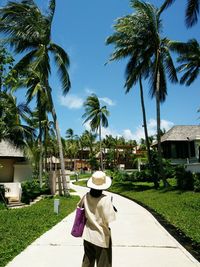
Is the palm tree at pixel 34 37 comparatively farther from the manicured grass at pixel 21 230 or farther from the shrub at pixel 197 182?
the manicured grass at pixel 21 230

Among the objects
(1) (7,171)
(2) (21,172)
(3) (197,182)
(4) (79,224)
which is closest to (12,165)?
(1) (7,171)

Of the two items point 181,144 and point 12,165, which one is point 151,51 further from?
point 181,144

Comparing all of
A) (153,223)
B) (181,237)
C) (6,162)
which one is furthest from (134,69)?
(181,237)

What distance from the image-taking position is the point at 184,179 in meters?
20.4

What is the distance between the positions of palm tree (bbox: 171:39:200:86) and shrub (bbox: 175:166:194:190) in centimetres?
853

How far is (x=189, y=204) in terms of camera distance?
1429 cm

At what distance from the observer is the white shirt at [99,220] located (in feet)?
14.8

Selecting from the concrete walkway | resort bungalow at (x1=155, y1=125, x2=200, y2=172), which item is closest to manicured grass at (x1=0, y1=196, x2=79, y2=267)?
the concrete walkway

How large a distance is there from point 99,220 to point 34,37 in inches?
722

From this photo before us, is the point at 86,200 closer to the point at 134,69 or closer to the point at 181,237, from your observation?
the point at 181,237

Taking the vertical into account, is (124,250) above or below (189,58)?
below

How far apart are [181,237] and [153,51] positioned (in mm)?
18115

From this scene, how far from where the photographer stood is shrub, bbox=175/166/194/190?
64.8 feet

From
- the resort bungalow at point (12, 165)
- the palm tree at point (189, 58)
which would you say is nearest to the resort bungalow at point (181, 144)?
the palm tree at point (189, 58)
